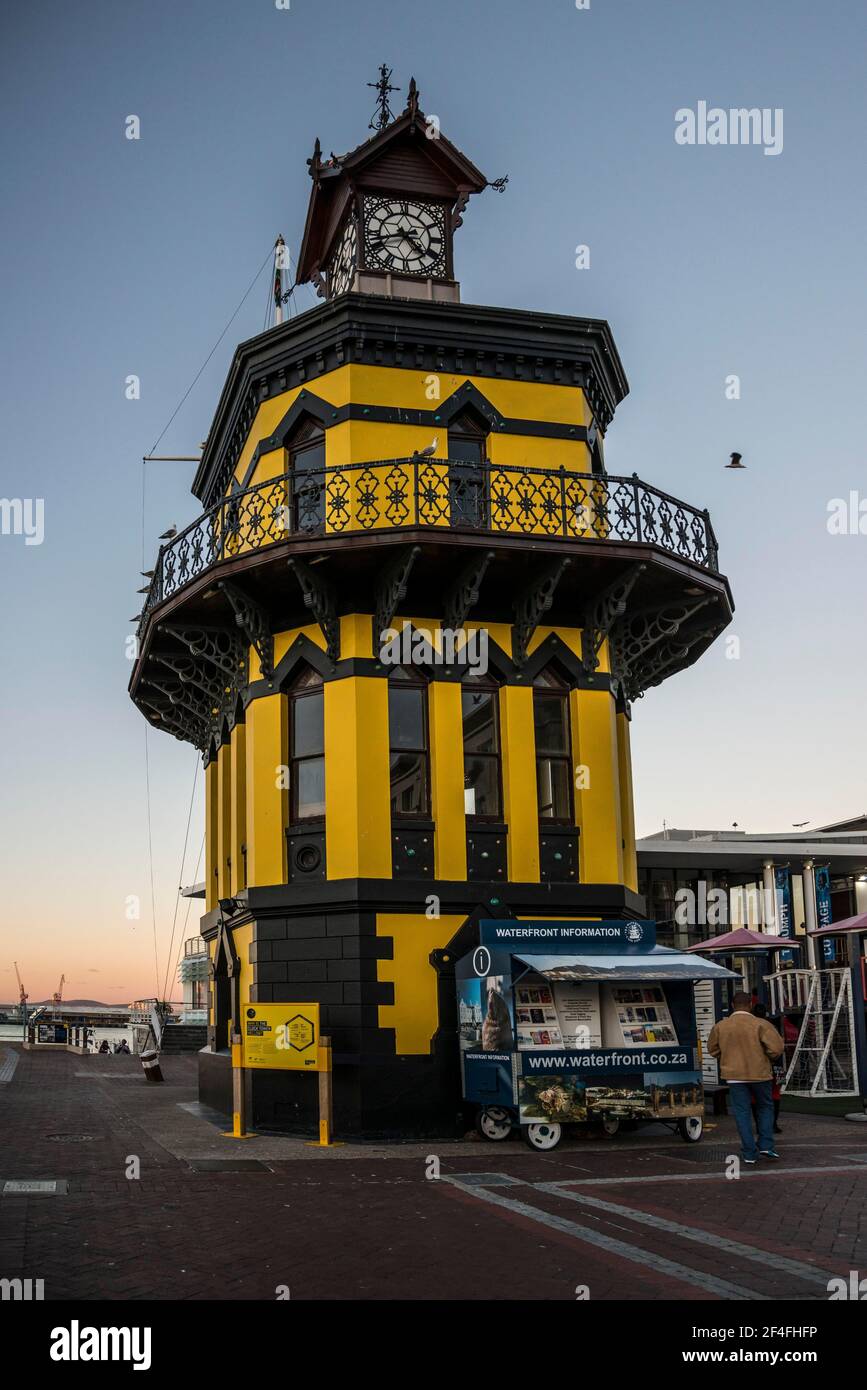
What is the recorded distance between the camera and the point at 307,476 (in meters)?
19.5

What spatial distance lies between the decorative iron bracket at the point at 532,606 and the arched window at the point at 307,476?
320 cm

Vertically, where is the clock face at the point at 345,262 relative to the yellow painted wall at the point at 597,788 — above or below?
above

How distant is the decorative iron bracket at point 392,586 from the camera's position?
Answer: 702 inches

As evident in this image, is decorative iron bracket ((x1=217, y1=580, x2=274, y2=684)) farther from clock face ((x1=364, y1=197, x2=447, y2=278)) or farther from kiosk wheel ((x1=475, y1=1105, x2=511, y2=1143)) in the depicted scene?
kiosk wheel ((x1=475, y1=1105, x2=511, y2=1143))

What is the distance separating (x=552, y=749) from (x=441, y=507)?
13.1 feet

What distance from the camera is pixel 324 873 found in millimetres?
18406

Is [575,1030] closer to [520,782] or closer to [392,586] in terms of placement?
[520,782]

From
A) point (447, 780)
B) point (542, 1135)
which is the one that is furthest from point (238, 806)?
point (542, 1135)

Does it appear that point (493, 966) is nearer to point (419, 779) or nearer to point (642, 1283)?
point (419, 779)

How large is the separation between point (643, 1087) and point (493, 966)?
231 centimetres

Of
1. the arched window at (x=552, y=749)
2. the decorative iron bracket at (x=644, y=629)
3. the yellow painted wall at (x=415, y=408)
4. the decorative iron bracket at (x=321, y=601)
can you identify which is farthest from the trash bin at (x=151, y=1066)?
the decorative iron bracket at (x=644, y=629)

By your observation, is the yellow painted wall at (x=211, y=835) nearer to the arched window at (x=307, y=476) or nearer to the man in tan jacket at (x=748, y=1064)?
the arched window at (x=307, y=476)

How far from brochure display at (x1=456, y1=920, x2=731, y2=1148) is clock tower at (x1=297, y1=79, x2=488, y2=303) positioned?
11.2 m
